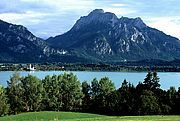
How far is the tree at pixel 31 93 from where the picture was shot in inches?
3410

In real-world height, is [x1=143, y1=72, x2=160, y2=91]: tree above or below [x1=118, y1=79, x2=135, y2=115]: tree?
above

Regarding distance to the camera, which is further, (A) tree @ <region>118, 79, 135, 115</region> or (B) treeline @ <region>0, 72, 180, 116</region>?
(A) tree @ <region>118, 79, 135, 115</region>

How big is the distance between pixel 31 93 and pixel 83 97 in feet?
37.1

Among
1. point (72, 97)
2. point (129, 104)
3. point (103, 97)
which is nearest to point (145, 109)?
point (129, 104)

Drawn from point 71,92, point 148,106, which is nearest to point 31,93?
point 71,92

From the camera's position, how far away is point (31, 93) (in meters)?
87.4

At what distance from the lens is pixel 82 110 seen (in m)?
88.9

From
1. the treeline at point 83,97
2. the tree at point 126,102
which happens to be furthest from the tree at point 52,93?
the tree at point 126,102

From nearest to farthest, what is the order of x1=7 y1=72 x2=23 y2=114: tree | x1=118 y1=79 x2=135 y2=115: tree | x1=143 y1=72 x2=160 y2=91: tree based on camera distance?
x1=118 y1=79 x2=135 y2=115: tree
x1=7 y1=72 x2=23 y2=114: tree
x1=143 y1=72 x2=160 y2=91: tree

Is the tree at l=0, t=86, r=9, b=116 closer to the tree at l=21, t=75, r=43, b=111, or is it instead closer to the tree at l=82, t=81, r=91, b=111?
the tree at l=21, t=75, r=43, b=111

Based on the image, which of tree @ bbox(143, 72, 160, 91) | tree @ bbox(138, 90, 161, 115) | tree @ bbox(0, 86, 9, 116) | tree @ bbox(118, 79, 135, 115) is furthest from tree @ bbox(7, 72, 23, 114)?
tree @ bbox(143, 72, 160, 91)

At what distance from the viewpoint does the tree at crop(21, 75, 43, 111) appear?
284ft

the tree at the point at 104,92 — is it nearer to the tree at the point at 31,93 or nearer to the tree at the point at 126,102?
the tree at the point at 126,102

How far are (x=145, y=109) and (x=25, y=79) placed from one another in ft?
84.4
